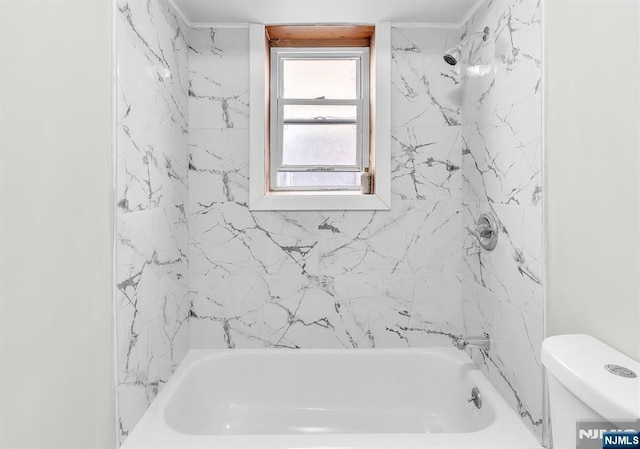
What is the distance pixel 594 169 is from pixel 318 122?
1520mm

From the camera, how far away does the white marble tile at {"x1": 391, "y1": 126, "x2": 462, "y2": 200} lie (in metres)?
2.11

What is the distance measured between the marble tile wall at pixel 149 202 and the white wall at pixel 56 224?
0.09m

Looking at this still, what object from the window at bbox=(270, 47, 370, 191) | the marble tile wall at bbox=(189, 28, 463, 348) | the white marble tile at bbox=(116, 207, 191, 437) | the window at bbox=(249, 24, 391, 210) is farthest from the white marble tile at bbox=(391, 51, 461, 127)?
the white marble tile at bbox=(116, 207, 191, 437)

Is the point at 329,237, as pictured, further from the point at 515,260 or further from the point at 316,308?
the point at 515,260

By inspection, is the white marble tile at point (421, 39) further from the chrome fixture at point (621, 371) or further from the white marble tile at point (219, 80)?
the chrome fixture at point (621, 371)

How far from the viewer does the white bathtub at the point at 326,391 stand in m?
1.94

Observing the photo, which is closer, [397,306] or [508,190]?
[508,190]

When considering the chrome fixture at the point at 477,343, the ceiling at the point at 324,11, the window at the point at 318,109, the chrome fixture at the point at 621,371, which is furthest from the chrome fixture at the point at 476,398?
the ceiling at the point at 324,11

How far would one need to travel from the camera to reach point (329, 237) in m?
2.11

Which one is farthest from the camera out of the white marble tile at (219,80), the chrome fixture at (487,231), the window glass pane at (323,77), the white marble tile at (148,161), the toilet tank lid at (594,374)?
the window glass pane at (323,77)

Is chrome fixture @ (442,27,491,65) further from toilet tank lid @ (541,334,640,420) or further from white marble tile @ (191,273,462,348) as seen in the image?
toilet tank lid @ (541,334,640,420)

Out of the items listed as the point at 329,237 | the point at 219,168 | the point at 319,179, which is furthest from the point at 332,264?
the point at 219,168

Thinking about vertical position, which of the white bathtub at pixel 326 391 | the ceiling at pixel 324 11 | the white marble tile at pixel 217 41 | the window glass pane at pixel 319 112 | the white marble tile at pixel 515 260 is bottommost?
the white bathtub at pixel 326 391

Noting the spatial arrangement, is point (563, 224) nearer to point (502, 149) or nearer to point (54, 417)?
point (502, 149)
